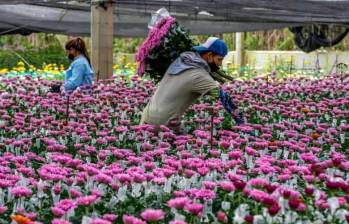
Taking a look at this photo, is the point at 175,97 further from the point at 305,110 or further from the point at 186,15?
the point at 186,15

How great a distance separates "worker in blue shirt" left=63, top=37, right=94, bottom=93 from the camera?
7.81m

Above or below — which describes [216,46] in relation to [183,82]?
above

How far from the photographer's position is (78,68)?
7820mm

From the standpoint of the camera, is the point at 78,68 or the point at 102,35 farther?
the point at 102,35

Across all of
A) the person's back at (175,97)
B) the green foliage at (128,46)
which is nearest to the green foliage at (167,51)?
the person's back at (175,97)

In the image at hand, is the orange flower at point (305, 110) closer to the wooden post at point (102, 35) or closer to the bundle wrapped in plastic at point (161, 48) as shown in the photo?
the bundle wrapped in plastic at point (161, 48)

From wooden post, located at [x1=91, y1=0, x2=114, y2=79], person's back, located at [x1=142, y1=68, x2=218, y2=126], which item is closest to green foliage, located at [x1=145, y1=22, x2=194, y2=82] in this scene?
person's back, located at [x1=142, y1=68, x2=218, y2=126]

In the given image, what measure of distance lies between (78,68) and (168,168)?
4610 millimetres

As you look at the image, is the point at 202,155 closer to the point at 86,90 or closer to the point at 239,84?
the point at 86,90

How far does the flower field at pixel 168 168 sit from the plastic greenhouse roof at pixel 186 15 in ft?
9.50

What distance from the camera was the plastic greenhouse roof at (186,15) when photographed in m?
9.39

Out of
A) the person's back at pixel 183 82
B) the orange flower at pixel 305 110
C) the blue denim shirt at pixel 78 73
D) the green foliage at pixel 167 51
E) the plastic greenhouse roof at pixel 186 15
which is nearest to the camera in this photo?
the person's back at pixel 183 82

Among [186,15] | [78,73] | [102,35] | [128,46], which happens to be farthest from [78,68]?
[128,46]

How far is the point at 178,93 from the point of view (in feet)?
18.1
